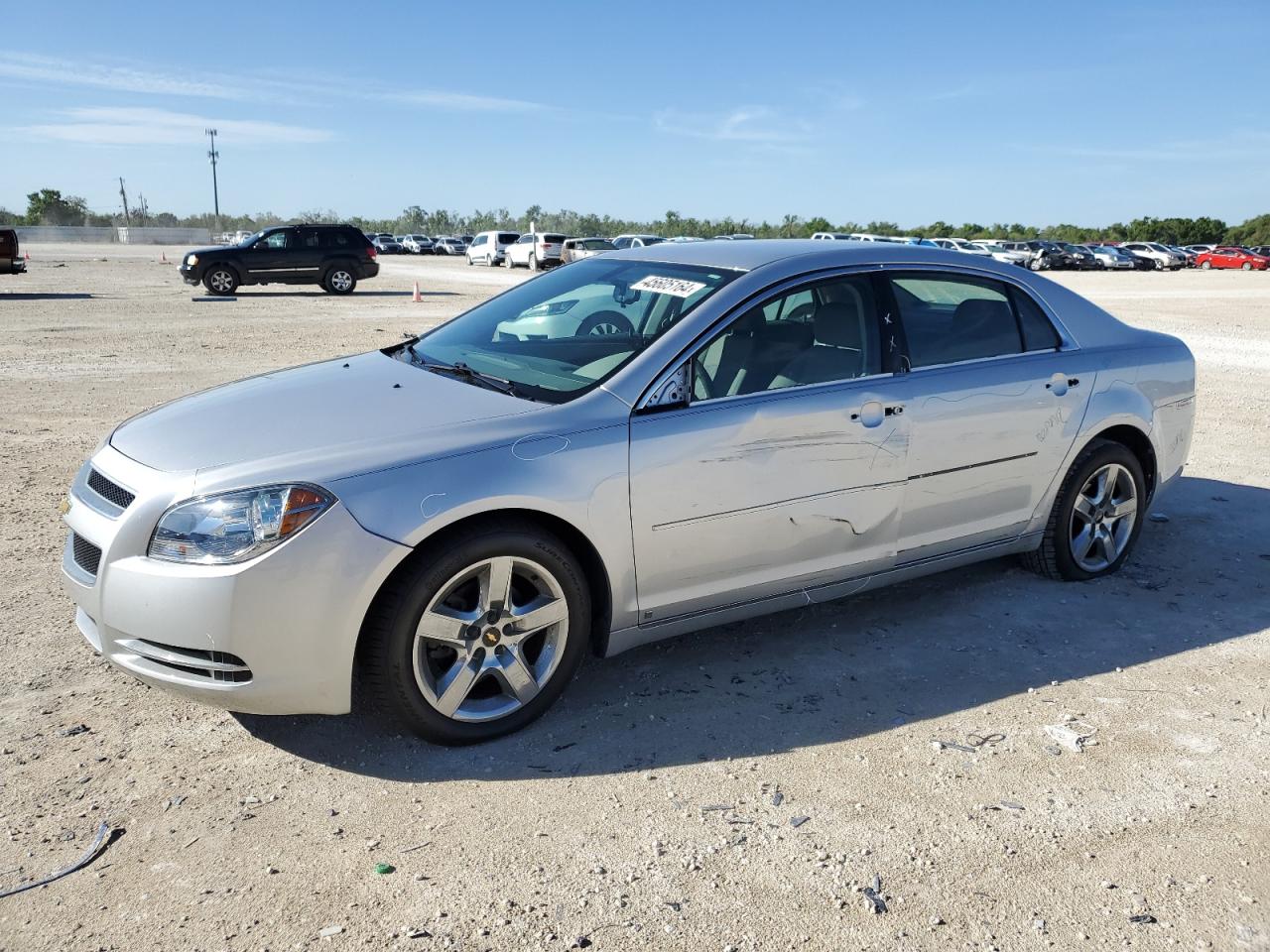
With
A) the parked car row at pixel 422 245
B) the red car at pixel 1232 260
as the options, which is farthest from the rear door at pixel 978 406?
the parked car row at pixel 422 245

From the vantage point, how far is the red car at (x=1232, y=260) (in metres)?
53.6

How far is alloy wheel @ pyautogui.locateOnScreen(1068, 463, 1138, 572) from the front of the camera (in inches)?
198

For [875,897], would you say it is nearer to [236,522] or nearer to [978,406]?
[236,522]

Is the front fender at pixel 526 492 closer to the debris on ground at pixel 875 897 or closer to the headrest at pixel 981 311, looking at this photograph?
the debris on ground at pixel 875 897

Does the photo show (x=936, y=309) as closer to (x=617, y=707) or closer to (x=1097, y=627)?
(x=1097, y=627)

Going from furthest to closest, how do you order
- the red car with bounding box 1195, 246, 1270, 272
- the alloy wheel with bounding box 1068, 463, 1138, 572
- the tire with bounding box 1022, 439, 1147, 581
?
1. the red car with bounding box 1195, 246, 1270, 272
2. the alloy wheel with bounding box 1068, 463, 1138, 572
3. the tire with bounding box 1022, 439, 1147, 581

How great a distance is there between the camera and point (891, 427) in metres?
4.16

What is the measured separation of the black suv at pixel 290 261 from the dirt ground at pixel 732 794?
68.7ft

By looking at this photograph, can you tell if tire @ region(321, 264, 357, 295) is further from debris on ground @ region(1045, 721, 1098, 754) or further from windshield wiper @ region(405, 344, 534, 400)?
debris on ground @ region(1045, 721, 1098, 754)

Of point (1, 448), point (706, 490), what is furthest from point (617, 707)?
point (1, 448)

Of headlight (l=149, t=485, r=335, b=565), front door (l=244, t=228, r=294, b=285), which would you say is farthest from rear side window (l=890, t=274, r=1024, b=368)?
front door (l=244, t=228, r=294, b=285)

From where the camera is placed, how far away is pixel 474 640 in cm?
342

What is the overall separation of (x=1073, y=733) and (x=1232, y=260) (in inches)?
2369

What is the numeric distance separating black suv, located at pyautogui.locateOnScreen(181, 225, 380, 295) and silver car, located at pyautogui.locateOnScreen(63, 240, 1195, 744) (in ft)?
71.5
